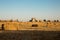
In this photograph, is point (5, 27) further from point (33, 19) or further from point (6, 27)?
point (33, 19)

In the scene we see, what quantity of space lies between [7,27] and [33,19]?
48.4 meters

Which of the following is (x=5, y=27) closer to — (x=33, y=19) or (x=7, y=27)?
(x=7, y=27)

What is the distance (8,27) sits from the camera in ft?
104

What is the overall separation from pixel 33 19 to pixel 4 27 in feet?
160

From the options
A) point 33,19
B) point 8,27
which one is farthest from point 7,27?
point 33,19

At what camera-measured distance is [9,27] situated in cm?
3209

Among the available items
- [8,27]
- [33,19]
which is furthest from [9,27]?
[33,19]

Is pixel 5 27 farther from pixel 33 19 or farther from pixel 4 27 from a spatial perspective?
pixel 33 19

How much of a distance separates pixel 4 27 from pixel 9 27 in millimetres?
1213

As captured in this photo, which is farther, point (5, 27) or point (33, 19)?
point (33, 19)

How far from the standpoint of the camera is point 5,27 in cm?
3112

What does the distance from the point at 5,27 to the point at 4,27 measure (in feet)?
1.32

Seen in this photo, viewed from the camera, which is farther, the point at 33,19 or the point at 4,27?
the point at 33,19

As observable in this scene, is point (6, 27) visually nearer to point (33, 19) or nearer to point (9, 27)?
point (9, 27)
